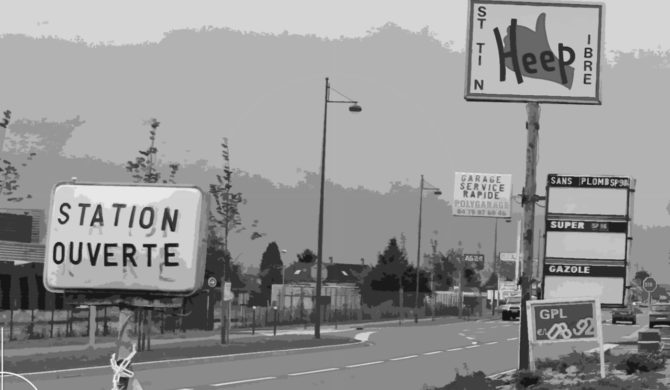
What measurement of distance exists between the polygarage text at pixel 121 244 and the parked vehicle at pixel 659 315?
202 feet

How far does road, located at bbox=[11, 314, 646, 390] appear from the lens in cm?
2394

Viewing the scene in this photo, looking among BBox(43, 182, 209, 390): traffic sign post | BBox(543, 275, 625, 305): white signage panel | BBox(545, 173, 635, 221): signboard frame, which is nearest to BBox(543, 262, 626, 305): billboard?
BBox(543, 275, 625, 305): white signage panel

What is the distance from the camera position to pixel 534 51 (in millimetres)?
16062

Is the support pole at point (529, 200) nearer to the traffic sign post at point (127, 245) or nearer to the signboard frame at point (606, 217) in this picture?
the signboard frame at point (606, 217)

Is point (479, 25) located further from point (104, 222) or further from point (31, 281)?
point (31, 281)

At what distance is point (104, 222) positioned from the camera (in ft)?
14.8

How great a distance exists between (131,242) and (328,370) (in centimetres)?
2513

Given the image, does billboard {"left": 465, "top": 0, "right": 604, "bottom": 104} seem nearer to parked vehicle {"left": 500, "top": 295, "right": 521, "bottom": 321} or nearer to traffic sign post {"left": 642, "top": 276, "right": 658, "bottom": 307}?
traffic sign post {"left": 642, "top": 276, "right": 658, "bottom": 307}

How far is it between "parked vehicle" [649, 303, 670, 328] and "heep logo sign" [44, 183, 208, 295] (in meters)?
61.6

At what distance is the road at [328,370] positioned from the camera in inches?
942

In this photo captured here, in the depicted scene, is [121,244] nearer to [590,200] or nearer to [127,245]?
[127,245]

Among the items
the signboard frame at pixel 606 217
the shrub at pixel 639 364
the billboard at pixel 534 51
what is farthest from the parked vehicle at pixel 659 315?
the billboard at pixel 534 51

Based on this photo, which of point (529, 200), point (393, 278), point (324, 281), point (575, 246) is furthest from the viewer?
point (324, 281)

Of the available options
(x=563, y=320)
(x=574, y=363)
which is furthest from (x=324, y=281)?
(x=563, y=320)
